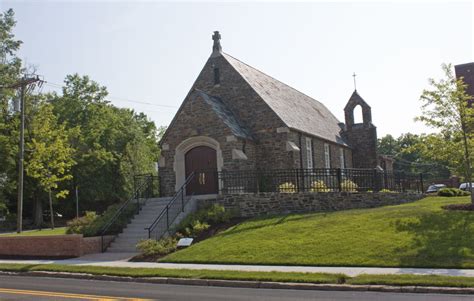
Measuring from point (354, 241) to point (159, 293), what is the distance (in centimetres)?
657

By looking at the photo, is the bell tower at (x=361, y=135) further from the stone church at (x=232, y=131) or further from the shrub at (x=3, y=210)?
the shrub at (x=3, y=210)

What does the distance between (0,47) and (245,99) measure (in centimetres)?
2297

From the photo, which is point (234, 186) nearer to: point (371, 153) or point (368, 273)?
point (368, 273)


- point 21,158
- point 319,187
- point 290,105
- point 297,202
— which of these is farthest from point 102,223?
point 290,105

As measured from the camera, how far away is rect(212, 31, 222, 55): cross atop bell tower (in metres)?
28.8

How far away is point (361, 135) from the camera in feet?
121

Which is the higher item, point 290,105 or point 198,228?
point 290,105

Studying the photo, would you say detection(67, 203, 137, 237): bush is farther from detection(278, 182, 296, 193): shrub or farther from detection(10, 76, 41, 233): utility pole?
detection(278, 182, 296, 193): shrub

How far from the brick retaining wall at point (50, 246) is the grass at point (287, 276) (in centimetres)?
330

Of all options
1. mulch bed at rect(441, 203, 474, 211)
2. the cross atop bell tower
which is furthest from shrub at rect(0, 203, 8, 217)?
mulch bed at rect(441, 203, 474, 211)

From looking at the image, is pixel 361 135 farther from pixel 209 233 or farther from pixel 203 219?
pixel 209 233

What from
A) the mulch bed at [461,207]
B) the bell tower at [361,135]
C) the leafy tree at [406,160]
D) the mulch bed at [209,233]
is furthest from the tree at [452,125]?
the leafy tree at [406,160]

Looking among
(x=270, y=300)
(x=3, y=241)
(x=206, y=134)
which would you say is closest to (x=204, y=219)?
(x=206, y=134)

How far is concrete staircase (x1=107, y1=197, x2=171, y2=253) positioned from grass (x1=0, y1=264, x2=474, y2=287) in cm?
417
